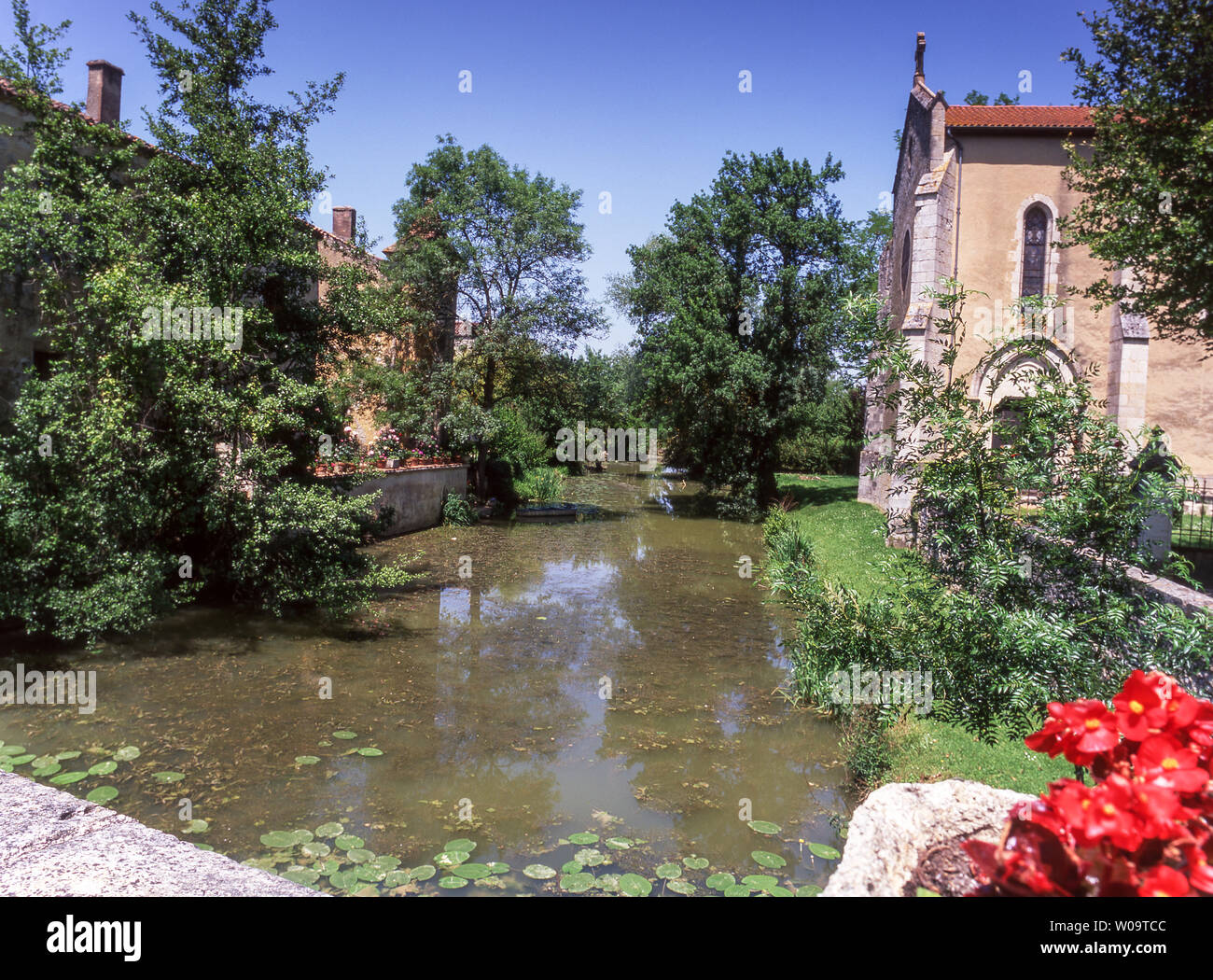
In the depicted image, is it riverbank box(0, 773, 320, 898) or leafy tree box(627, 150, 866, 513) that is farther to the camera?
leafy tree box(627, 150, 866, 513)

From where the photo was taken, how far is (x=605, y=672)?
36.1 ft

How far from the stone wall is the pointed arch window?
17.0 metres

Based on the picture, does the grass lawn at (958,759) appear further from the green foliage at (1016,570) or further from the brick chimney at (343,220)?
the brick chimney at (343,220)

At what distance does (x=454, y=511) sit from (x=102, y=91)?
44.4 feet

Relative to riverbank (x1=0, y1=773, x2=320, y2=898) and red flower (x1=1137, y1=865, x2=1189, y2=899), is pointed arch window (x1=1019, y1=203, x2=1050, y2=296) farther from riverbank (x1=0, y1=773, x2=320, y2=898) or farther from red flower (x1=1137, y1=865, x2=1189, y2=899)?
riverbank (x1=0, y1=773, x2=320, y2=898)

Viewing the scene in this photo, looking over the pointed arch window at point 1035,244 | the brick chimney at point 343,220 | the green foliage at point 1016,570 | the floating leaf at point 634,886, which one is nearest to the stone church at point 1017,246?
the pointed arch window at point 1035,244

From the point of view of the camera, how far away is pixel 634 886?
554cm

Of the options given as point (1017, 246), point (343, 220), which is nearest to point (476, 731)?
point (1017, 246)

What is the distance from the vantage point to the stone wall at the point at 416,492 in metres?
20.6

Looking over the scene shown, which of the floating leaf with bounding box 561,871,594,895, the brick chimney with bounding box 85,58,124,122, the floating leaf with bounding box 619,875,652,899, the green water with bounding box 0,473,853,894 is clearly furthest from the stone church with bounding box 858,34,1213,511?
the brick chimney with bounding box 85,58,124,122

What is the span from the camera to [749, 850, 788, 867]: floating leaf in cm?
600

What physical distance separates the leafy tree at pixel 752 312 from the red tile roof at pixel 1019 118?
21.4 ft
